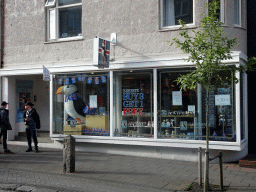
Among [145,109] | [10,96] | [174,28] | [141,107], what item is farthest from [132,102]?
[10,96]

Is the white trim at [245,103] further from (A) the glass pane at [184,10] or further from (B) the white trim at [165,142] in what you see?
(A) the glass pane at [184,10]

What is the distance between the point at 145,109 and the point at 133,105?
0.47 meters

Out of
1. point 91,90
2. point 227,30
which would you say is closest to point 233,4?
point 227,30

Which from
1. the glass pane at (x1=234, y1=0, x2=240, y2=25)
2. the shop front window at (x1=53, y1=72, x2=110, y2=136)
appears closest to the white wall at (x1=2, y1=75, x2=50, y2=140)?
the shop front window at (x1=53, y1=72, x2=110, y2=136)

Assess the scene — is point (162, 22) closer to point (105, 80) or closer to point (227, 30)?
point (227, 30)

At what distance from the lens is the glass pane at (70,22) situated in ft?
39.0

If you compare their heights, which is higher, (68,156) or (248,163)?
(68,156)

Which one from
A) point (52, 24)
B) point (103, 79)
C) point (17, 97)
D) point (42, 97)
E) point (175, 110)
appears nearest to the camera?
point (175, 110)

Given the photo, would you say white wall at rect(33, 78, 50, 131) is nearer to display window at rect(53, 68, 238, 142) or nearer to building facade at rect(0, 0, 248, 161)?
building facade at rect(0, 0, 248, 161)

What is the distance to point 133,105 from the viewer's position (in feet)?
35.3

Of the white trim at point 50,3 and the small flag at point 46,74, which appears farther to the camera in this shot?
the white trim at point 50,3

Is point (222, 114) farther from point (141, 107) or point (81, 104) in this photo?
point (81, 104)

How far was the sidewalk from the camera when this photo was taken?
22.5 feet

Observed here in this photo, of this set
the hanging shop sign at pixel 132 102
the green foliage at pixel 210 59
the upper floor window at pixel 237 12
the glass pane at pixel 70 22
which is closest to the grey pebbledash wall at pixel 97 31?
the upper floor window at pixel 237 12
